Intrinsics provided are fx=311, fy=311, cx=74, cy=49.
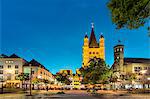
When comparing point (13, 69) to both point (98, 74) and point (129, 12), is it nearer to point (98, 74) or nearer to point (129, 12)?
point (98, 74)

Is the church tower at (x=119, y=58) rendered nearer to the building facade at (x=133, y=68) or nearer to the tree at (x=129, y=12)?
the building facade at (x=133, y=68)

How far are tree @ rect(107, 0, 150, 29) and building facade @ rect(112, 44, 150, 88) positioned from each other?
10860 cm

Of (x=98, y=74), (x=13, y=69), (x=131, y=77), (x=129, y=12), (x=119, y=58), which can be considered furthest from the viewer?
(x=119, y=58)

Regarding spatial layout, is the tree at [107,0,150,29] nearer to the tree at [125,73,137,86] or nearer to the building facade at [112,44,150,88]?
the tree at [125,73,137,86]

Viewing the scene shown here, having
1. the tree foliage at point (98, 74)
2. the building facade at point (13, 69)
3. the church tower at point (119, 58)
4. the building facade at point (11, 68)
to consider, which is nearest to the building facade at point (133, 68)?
the church tower at point (119, 58)

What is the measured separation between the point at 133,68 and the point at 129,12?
123249 millimetres

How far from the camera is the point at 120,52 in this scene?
145 meters

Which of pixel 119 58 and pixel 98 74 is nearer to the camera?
pixel 98 74

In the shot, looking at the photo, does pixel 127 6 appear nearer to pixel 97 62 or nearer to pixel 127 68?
pixel 97 62

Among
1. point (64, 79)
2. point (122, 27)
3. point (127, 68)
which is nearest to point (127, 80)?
point (127, 68)

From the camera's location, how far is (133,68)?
134375 millimetres

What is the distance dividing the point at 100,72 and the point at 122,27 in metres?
84.9

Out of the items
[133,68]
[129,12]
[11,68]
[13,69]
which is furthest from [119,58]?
[129,12]

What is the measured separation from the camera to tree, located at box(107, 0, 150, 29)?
43.2ft
